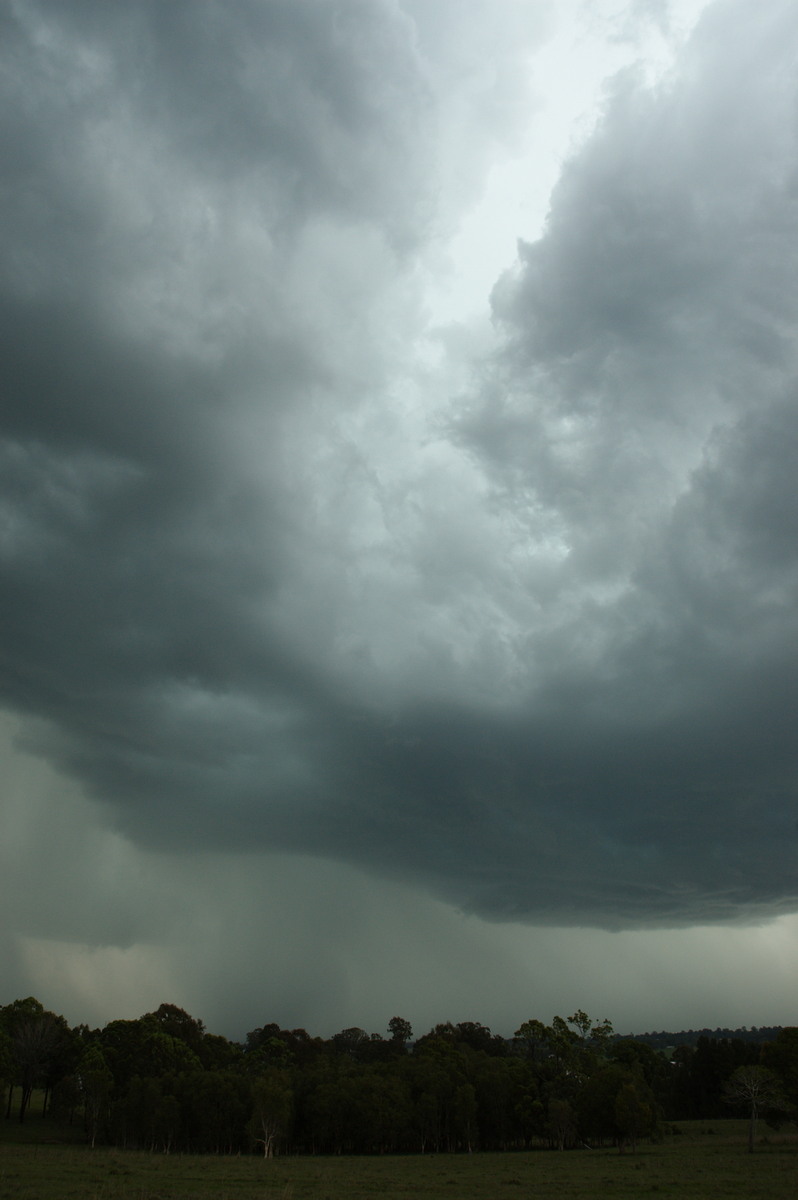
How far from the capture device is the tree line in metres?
92.0

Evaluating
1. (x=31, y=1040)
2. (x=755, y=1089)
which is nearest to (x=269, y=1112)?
(x=31, y=1040)

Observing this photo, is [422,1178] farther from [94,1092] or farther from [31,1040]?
[31,1040]

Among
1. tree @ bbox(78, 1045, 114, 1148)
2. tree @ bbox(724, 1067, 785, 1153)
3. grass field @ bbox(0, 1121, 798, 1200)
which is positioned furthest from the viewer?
tree @ bbox(78, 1045, 114, 1148)

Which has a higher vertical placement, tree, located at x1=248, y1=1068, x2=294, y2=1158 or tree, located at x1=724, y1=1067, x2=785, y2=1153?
tree, located at x1=724, y1=1067, x2=785, y2=1153

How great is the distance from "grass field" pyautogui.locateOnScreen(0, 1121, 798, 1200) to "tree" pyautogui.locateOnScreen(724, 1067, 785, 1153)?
13.8 ft

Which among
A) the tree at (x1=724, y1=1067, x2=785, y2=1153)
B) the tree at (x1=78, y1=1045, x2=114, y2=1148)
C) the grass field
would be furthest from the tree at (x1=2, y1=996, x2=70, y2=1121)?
the tree at (x1=724, y1=1067, x2=785, y2=1153)

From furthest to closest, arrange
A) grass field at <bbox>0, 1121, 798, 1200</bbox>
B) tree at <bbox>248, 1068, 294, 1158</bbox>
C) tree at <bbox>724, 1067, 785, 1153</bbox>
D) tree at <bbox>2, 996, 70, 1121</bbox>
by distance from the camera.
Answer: tree at <bbox>2, 996, 70, 1121</bbox> → tree at <bbox>248, 1068, 294, 1158</bbox> → tree at <bbox>724, 1067, 785, 1153</bbox> → grass field at <bbox>0, 1121, 798, 1200</bbox>

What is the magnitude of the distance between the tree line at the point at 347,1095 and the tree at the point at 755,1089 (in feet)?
0.64

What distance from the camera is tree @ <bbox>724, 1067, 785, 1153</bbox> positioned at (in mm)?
79312

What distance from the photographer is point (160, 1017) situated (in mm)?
147875

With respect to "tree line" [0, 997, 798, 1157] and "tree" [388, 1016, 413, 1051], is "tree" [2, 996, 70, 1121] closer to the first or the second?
"tree line" [0, 997, 798, 1157]

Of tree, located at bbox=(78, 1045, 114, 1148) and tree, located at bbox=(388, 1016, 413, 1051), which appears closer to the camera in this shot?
tree, located at bbox=(78, 1045, 114, 1148)

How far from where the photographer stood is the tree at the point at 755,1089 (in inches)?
3123

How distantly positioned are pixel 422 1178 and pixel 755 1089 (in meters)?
42.0
